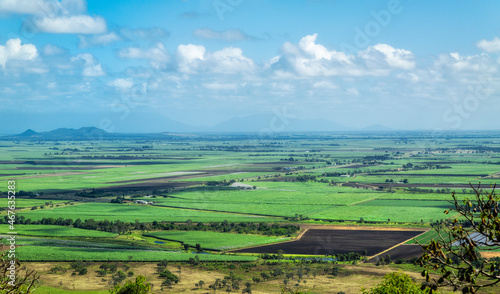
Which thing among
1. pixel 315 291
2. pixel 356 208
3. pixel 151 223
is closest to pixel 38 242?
pixel 151 223

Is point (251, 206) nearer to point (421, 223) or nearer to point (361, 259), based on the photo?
point (421, 223)

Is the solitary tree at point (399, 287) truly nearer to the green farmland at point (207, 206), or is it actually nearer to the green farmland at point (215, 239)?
the green farmland at point (207, 206)

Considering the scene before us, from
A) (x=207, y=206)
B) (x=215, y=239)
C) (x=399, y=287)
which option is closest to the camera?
(x=399, y=287)

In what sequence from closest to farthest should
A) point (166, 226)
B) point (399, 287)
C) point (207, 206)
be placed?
point (399, 287)
point (166, 226)
point (207, 206)

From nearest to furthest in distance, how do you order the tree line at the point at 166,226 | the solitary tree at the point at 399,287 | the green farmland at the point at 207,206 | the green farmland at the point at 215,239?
the solitary tree at the point at 399,287, the green farmland at the point at 207,206, the green farmland at the point at 215,239, the tree line at the point at 166,226

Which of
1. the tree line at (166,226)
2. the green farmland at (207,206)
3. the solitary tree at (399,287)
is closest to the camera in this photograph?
the solitary tree at (399,287)

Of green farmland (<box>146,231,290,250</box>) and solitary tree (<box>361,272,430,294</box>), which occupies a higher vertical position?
solitary tree (<box>361,272,430,294</box>)

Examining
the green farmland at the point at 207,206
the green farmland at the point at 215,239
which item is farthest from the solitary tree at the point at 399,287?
the green farmland at the point at 215,239

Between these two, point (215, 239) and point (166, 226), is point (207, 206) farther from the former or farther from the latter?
point (215, 239)

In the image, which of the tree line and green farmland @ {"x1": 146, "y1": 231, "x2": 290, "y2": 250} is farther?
the tree line

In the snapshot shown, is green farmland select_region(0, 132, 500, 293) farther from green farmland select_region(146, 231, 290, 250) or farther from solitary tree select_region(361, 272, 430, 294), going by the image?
solitary tree select_region(361, 272, 430, 294)

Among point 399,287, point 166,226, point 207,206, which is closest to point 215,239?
point 166,226

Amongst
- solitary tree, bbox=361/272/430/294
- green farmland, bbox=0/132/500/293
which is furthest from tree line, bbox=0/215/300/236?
solitary tree, bbox=361/272/430/294
